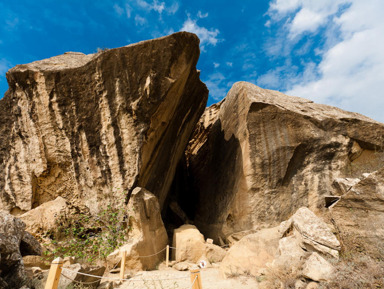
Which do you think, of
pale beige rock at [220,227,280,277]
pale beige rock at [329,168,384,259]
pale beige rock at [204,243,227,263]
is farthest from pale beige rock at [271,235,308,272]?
pale beige rock at [204,243,227,263]

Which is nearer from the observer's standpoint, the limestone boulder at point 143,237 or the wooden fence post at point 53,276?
the wooden fence post at point 53,276

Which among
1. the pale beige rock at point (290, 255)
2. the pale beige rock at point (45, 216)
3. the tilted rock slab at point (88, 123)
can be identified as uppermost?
the tilted rock slab at point (88, 123)

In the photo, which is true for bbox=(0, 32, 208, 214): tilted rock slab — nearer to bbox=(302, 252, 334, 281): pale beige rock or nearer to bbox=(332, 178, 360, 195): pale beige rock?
bbox=(302, 252, 334, 281): pale beige rock

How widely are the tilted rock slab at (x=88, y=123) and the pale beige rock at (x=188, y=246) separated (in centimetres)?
263

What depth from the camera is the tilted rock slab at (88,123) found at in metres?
9.02

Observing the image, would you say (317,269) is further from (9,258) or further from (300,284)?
(9,258)

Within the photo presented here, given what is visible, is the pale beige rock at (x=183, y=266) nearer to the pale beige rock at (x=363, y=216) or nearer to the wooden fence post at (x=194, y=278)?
the pale beige rock at (x=363, y=216)

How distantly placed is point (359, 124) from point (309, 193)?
3.95 metres

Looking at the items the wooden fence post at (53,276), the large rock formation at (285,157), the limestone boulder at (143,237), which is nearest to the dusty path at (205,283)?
the limestone boulder at (143,237)

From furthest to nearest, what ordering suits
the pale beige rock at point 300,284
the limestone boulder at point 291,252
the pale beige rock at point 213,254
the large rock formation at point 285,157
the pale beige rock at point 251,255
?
the large rock formation at point 285,157 < the pale beige rock at point 213,254 < the pale beige rock at point 251,255 < the limestone boulder at point 291,252 < the pale beige rock at point 300,284

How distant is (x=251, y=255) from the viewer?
6949mm

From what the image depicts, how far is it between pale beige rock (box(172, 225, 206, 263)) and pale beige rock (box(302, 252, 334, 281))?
4.78m

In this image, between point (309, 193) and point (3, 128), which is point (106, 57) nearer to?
point (3, 128)

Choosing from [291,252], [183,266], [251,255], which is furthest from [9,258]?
[291,252]
